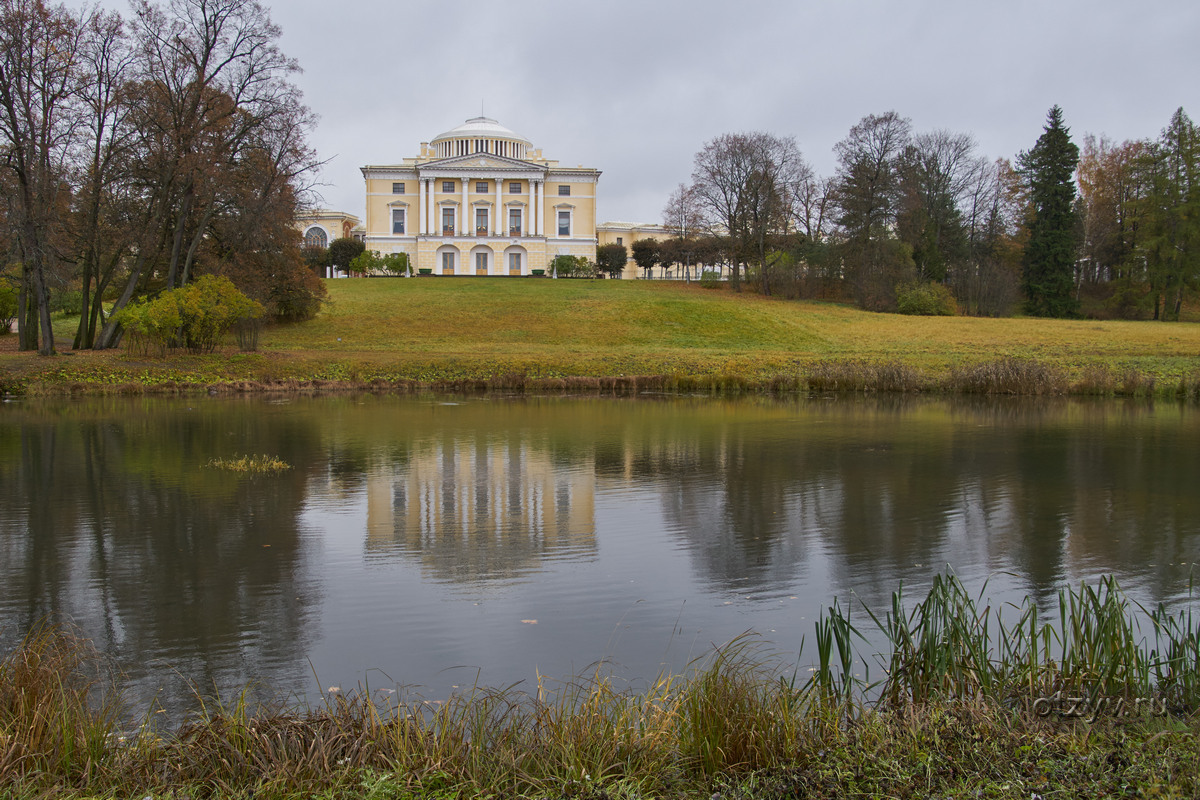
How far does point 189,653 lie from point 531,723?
2.66 metres

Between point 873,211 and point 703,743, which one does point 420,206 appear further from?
point 703,743

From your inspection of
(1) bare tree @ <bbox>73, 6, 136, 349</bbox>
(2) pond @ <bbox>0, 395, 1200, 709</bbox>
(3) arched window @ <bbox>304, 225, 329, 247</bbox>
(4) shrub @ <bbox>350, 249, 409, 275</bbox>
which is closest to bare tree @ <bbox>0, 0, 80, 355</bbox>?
(1) bare tree @ <bbox>73, 6, 136, 349</bbox>

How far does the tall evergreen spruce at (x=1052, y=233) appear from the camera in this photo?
55.8 metres

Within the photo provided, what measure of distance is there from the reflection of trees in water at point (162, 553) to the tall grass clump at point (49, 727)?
2.30ft

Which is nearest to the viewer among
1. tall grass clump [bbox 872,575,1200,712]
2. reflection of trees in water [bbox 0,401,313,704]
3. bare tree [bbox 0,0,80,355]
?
tall grass clump [bbox 872,575,1200,712]

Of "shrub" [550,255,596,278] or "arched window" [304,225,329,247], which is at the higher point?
"arched window" [304,225,329,247]

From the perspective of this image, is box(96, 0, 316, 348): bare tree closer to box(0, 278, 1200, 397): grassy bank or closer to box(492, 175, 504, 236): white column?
box(0, 278, 1200, 397): grassy bank

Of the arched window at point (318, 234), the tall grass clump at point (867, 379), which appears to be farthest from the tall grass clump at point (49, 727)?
the arched window at point (318, 234)

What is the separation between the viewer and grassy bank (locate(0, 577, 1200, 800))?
358cm

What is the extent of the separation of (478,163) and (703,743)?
80.9 metres

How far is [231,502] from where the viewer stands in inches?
413

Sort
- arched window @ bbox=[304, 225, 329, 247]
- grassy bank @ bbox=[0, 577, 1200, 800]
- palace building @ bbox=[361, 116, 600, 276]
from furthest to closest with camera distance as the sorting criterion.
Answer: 1. arched window @ bbox=[304, 225, 329, 247]
2. palace building @ bbox=[361, 116, 600, 276]
3. grassy bank @ bbox=[0, 577, 1200, 800]

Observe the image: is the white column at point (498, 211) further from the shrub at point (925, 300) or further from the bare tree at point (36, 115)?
the bare tree at point (36, 115)

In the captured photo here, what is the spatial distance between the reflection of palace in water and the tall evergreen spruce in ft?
168
